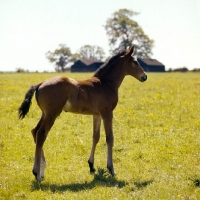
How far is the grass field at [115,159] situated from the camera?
6156 mm

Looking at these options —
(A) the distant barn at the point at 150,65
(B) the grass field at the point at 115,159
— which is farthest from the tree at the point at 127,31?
(B) the grass field at the point at 115,159

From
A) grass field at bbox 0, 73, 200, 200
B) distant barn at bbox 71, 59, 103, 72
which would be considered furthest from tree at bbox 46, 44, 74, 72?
grass field at bbox 0, 73, 200, 200

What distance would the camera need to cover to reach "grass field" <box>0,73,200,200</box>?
616 cm

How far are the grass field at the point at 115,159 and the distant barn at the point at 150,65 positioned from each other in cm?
7597

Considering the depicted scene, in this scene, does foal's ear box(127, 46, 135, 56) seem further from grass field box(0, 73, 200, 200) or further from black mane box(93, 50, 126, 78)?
grass field box(0, 73, 200, 200)

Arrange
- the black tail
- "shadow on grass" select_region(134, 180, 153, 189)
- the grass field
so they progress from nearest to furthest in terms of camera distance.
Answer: the grass field → "shadow on grass" select_region(134, 180, 153, 189) → the black tail

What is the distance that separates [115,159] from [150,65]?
84.8 metres

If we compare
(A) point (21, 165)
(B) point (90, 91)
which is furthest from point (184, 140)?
(A) point (21, 165)

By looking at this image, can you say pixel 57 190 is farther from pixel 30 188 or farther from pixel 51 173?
pixel 51 173

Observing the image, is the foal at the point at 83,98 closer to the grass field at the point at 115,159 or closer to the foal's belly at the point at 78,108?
the foal's belly at the point at 78,108

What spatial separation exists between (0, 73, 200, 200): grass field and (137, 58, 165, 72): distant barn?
7597cm

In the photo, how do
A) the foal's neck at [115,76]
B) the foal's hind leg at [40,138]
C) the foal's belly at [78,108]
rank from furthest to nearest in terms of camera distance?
the foal's neck at [115,76]
the foal's belly at [78,108]
the foal's hind leg at [40,138]

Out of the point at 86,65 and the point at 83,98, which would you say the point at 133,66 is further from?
the point at 86,65

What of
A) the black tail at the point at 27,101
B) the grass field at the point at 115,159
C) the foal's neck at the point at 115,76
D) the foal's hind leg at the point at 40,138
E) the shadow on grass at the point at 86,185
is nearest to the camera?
the grass field at the point at 115,159
